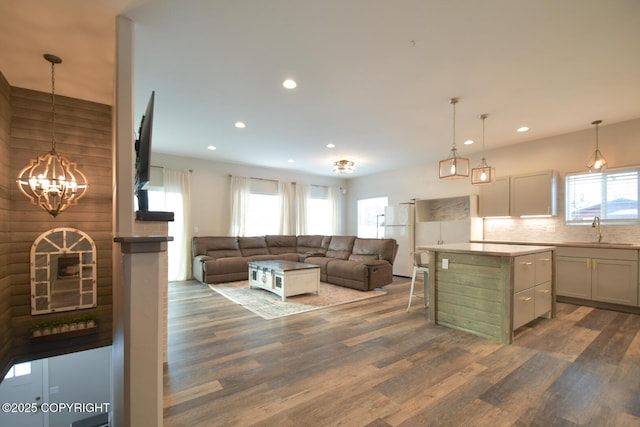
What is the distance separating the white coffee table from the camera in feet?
14.3

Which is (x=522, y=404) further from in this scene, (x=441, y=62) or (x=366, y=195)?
(x=366, y=195)

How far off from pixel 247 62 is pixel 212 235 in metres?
4.85

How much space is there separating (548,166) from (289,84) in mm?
4673

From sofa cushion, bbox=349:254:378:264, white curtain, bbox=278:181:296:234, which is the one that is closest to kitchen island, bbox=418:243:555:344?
sofa cushion, bbox=349:254:378:264

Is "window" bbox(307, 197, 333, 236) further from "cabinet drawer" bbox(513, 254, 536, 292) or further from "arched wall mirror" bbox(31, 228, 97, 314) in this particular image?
"cabinet drawer" bbox(513, 254, 536, 292)

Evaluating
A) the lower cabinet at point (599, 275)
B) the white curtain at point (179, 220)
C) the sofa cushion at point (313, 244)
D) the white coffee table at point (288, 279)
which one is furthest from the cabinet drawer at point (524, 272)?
the white curtain at point (179, 220)

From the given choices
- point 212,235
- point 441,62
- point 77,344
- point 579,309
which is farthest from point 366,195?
point 77,344

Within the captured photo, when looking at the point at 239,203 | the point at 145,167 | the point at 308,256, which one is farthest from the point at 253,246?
the point at 145,167

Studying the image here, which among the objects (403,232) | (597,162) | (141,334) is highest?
(597,162)

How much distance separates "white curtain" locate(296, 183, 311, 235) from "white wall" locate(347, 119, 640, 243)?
9.16 feet

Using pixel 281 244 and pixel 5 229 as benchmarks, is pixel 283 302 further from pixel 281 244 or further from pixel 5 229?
pixel 5 229

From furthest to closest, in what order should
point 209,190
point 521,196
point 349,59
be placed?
point 209,190 < point 521,196 < point 349,59

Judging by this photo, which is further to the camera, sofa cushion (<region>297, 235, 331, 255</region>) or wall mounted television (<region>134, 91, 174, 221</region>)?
sofa cushion (<region>297, 235, 331, 255</region>)

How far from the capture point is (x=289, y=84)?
9.84ft
